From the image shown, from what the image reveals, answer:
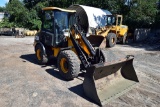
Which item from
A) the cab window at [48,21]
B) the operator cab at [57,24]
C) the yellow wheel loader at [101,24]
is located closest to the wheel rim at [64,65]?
the operator cab at [57,24]

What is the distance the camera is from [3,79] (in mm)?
6098

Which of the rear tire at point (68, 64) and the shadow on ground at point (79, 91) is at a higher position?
the rear tire at point (68, 64)

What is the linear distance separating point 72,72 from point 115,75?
1.29 meters

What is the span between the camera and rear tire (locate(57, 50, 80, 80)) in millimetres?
5654

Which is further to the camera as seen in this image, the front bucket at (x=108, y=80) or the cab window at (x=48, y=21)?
the cab window at (x=48, y=21)

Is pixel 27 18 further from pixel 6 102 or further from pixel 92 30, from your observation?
pixel 6 102

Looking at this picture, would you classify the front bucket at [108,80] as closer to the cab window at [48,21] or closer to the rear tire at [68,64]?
the rear tire at [68,64]

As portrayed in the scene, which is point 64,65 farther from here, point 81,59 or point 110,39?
point 110,39

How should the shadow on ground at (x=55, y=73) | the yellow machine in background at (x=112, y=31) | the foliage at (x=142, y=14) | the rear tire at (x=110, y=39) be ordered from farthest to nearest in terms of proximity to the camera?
the foliage at (x=142, y=14) < the yellow machine in background at (x=112, y=31) < the rear tire at (x=110, y=39) < the shadow on ground at (x=55, y=73)

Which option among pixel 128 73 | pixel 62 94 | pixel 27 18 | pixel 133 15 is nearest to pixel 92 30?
pixel 133 15

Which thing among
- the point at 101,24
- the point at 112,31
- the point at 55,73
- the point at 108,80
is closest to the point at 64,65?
the point at 55,73

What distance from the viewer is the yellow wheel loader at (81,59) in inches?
187

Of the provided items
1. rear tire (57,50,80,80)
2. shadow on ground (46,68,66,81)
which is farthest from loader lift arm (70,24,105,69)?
shadow on ground (46,68,66,81)

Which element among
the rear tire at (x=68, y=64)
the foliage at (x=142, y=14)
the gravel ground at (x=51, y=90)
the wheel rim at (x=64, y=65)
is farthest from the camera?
the foliage at (x=142, y=14)
